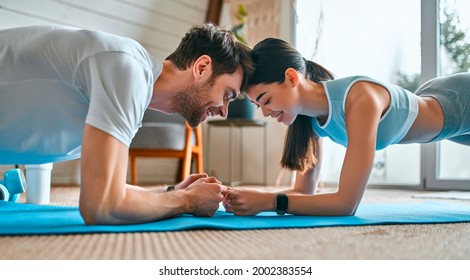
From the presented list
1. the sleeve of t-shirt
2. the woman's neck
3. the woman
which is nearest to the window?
the woman

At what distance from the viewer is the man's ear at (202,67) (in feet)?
5.19

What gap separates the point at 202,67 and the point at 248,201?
1.40ft

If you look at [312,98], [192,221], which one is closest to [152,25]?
[312,98]

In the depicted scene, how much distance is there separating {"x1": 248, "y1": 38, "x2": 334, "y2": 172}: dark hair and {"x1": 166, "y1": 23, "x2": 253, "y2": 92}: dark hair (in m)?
0.08

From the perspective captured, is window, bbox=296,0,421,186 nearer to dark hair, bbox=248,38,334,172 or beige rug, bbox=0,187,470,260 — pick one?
dark hair, bbox=248,38,334,172

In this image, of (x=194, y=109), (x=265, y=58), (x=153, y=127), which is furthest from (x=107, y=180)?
(x=153, y=127)

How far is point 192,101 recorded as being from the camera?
1.63m

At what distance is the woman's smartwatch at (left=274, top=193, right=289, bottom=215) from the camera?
157 cm

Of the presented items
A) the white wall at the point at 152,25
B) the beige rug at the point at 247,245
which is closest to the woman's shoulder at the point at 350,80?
the beige rug at the point at 247,245

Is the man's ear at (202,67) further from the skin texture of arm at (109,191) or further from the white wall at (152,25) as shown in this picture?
the white wall at (152,25)

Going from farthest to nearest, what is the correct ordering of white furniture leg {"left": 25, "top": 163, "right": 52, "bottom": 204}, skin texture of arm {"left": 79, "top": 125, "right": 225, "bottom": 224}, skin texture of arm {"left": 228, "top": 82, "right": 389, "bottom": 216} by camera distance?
white furniture leg {"left": 25, "top": 163, "right": 52, "bottom": 204}
skin texture of arm {"left": 228, "top": 82, "right": 389, "bottom": 216}
skin texture of arm {"left": 79, "top": 125, "right": 225, "bottom": 224}

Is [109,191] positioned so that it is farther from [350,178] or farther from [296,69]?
[296,69]

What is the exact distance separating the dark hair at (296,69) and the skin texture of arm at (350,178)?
24 cm

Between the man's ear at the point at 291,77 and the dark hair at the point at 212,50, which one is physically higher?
the dark hair at the point at 212,50
